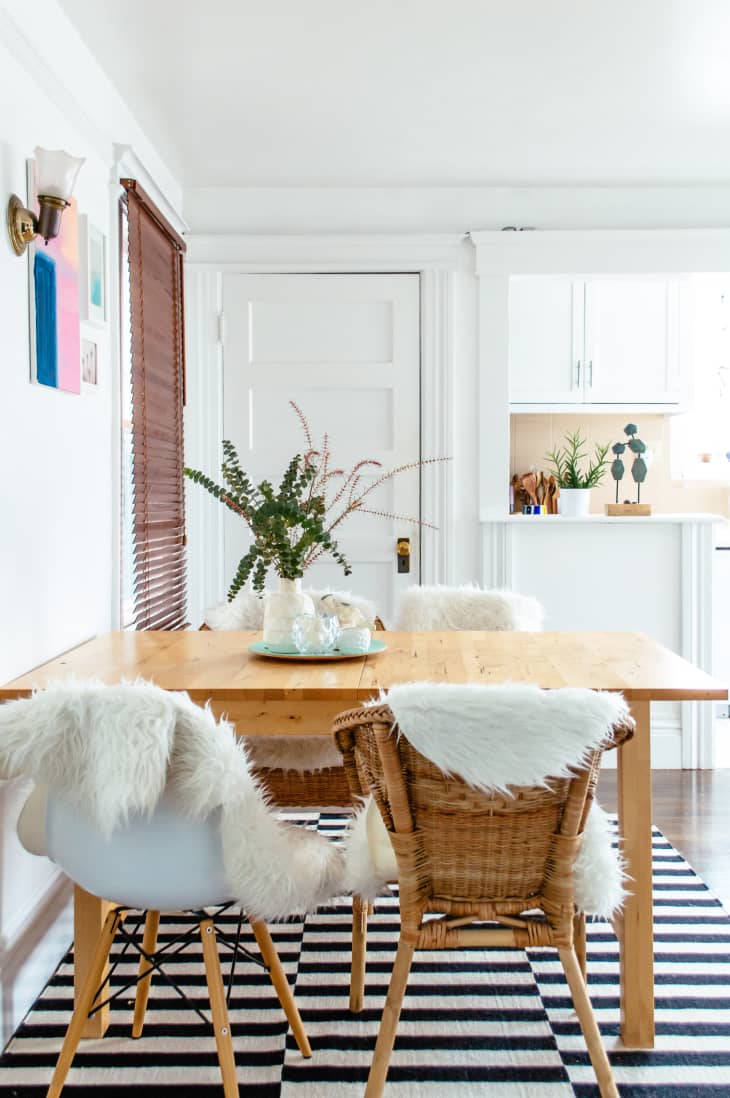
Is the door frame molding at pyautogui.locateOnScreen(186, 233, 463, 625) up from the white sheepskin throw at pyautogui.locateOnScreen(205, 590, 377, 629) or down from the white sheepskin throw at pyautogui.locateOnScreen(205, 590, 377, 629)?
up

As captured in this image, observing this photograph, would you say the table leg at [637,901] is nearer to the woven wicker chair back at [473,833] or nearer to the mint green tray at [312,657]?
Result: the woven wicker chair back at [473,833]

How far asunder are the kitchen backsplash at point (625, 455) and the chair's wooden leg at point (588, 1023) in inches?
142

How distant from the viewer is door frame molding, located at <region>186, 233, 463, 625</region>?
418 centimetres

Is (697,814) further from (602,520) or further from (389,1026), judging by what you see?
(389,1026)

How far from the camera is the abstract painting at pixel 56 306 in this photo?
92.2 inches

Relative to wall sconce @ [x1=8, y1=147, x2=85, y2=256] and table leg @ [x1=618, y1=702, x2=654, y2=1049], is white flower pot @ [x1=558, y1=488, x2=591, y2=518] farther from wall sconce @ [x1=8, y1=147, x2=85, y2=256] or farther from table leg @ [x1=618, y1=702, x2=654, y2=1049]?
wall sconce @ [x1=8, y1=147, x2=85, y2=256]

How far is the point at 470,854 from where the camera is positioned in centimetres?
169

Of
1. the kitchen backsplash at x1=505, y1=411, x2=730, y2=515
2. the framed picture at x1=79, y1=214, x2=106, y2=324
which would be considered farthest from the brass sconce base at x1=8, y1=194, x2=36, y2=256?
the kitchen backsplash at x1=505, y1=411, x2=730, y2=515

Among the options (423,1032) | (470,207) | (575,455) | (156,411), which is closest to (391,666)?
(423,1032)

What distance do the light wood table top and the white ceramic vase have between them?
0.26ft

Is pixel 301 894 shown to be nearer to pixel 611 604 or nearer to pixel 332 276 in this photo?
Answer: pixel 611 604

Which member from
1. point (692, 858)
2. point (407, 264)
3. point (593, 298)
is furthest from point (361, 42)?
point (692, 858)

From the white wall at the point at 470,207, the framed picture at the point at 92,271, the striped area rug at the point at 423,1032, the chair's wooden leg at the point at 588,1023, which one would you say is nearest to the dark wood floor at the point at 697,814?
the striped area rug at the point at 423,1032

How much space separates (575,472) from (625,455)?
1.05 meters
